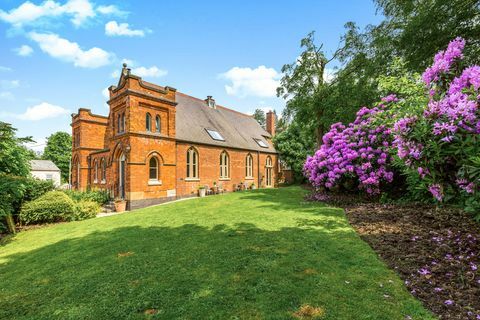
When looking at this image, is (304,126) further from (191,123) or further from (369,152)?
(369,152)

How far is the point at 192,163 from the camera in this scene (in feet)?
65.9

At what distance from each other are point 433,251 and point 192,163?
1733 centimetres

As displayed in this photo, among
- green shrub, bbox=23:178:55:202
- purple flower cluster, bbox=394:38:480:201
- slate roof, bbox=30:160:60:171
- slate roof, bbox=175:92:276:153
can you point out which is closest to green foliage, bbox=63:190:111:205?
green shrub, bbox=23:178:55:202

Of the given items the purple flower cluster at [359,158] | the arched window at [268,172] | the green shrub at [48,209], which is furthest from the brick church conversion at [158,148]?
the purple flower cluster at [359,158]

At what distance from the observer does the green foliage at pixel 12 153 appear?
8.47m

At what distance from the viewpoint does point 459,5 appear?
32.1 ft

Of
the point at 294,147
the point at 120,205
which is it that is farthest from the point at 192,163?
the point at 294,147

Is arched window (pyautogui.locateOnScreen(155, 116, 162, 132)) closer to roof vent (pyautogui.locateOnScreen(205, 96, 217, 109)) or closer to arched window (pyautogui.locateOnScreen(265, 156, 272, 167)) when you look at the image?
roof vent (pyautogui.locateOnScreen(205, 96, 217, 109))

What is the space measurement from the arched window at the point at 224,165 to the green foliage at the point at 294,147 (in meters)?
A: 10.00

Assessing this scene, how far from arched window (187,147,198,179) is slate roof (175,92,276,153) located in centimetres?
101

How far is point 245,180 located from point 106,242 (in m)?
18.9

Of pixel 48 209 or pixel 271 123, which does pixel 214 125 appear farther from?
pixel 48 209

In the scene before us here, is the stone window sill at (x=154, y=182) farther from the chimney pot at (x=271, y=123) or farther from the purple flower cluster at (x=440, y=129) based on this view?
the chimney pot at (x=271, y=123)

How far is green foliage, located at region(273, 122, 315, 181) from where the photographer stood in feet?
99.0
